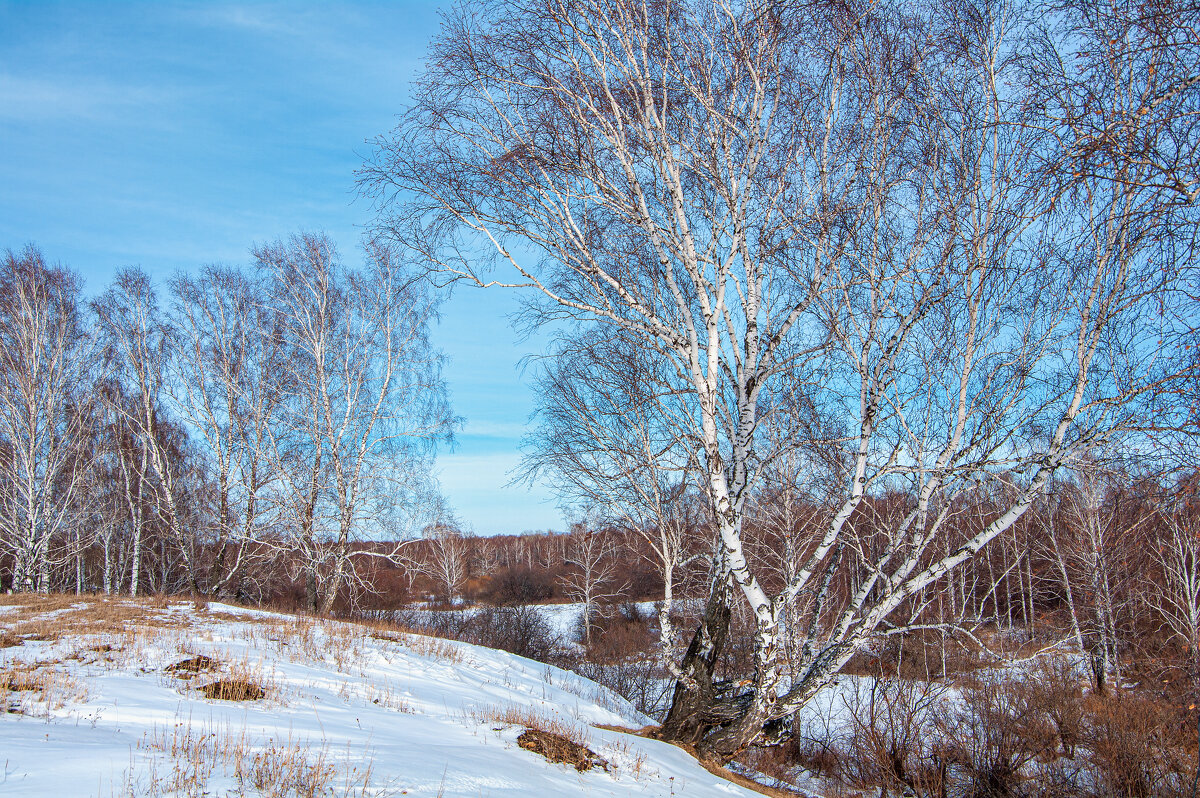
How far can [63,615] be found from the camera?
398 inches

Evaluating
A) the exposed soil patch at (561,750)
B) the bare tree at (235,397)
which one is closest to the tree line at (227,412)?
the bare tree at (235,397)

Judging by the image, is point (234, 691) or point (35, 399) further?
point (35, 399)

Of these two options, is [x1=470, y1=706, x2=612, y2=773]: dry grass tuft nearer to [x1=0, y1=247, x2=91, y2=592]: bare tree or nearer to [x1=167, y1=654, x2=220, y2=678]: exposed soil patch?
[x1=167, y1=654, x2=220, y2=678]: exposed soil patch

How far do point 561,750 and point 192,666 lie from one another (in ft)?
12.7

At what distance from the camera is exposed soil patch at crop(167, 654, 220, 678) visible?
6127 mm

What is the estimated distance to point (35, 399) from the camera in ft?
56.2

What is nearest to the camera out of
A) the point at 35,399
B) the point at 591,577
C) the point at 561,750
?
the point at 561,750

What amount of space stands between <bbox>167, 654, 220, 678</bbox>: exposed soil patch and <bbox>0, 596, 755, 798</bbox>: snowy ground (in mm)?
47

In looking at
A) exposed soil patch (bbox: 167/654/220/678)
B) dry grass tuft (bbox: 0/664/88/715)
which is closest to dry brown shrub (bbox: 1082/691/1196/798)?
exposed soil patch (bbox: 167/654/220/678)

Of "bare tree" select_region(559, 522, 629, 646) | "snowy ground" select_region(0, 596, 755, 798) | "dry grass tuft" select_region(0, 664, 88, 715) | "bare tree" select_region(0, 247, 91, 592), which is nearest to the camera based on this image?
"snowy ground" select_region(0, 596, 755, 798)

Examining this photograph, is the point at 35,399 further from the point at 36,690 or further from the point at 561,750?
the point at 561,750

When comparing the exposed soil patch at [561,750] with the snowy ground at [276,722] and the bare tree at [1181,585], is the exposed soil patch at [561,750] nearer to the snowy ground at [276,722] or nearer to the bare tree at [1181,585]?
the snowy ground at [276,722]

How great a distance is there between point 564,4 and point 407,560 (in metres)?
12.1

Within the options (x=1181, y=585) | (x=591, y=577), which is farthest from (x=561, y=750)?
(x=591, y=577)
